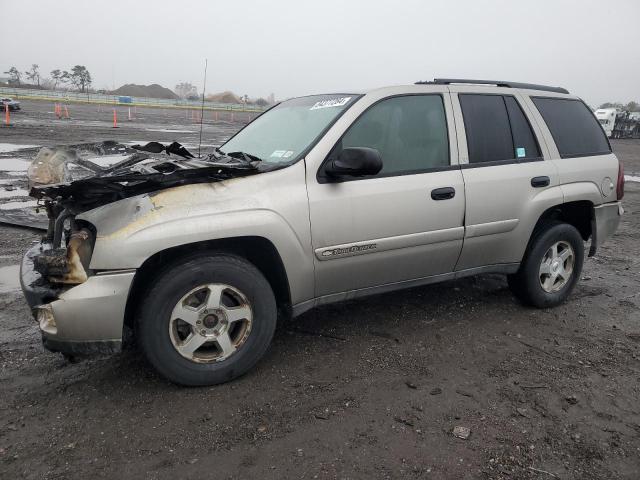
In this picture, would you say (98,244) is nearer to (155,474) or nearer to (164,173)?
(164,173)

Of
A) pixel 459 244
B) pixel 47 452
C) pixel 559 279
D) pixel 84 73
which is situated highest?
pixel 84 73

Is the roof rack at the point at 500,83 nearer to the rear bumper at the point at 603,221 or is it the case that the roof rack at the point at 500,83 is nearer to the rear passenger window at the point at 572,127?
the rear passenger window at the point at 572,127

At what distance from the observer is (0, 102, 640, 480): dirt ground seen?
241 centimetres

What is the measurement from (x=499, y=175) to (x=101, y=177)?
2.74 meters

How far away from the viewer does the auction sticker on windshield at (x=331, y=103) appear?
348 cm

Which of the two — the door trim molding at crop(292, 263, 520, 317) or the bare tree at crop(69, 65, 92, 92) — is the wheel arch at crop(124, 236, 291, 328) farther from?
the bare tree at crop(69, 65, 92, 92)

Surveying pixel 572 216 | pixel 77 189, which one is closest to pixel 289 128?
pixel 77 189

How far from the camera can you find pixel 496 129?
155 inches

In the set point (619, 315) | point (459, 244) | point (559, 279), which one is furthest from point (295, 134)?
point (619, 315)

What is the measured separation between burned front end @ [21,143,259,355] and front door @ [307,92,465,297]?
24.8 inches

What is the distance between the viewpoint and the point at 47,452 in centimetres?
242

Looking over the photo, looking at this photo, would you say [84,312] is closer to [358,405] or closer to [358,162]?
[358,405]

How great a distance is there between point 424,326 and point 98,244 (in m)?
2.44

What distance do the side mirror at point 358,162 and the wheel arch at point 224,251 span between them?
0.63 m
